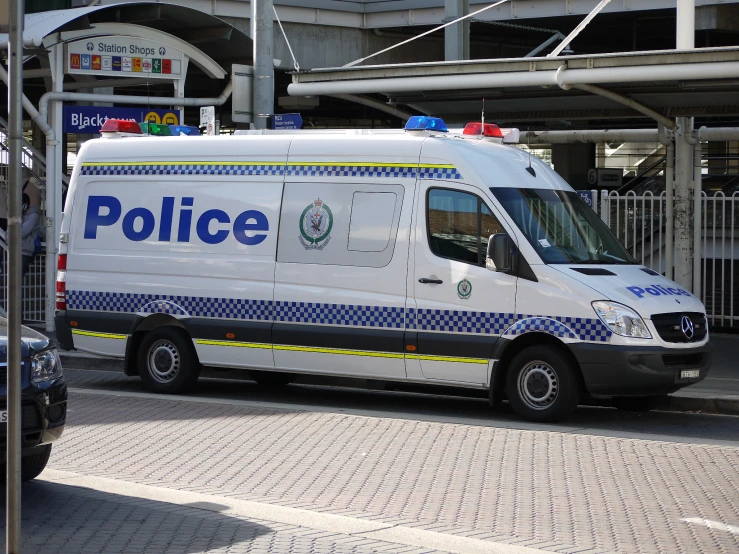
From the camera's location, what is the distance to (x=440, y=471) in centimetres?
818

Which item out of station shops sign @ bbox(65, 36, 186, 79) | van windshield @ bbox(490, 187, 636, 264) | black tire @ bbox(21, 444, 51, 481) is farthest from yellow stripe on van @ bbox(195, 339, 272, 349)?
station shops sign @ bbox(65, 36, 186, 79)

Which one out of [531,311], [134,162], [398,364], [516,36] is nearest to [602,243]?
[531,311]

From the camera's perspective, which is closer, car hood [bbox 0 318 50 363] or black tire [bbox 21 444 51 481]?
car hood [bbox 0 318 50 363]

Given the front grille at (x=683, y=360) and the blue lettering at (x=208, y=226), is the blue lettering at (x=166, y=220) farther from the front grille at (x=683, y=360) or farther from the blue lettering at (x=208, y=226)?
the front grille at (x=683, y=360)

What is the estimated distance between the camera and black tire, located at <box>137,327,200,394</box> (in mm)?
11680

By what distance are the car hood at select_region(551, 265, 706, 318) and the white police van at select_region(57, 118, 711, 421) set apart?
2cm

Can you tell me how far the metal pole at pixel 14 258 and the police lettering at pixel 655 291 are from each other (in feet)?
20.4

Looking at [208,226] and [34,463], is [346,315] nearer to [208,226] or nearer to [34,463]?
[208,226]

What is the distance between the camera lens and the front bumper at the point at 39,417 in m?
6.93

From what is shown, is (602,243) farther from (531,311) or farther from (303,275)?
(303,275)

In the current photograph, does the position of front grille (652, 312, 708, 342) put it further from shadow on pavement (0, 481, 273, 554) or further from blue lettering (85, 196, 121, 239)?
blue lettering (85, 196, 121, 239)

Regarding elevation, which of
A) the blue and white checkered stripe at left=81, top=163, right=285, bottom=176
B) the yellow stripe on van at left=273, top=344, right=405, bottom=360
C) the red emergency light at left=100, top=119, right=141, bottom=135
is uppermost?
the red emergency light at left=100, top=119, right=141, bottom=135

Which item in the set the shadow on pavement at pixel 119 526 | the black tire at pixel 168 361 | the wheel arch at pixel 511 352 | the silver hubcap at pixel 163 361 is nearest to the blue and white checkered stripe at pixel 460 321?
the wheel arch at pixel 511 352

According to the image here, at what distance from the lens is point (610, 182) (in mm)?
25734
